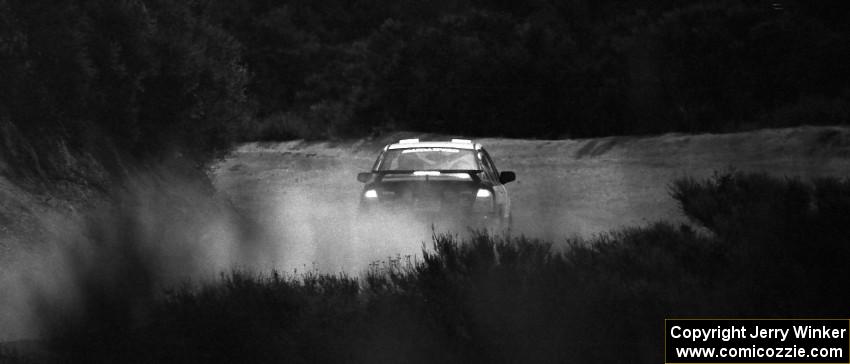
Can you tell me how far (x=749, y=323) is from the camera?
7.30 meters

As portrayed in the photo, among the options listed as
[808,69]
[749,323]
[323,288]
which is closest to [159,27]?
[323,288]

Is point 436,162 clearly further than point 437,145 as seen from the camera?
Yes

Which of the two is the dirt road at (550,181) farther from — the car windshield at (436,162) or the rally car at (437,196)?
the car windshield at (436,162)

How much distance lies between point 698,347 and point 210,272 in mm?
7350

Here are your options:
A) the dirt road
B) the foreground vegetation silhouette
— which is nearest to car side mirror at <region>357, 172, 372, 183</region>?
the dirt road

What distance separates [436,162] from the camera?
16000 mm

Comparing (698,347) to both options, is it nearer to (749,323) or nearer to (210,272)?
(749,323)

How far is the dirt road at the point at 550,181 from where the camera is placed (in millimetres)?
16375

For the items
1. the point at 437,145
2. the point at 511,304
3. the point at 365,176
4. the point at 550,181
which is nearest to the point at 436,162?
the point at 437,145

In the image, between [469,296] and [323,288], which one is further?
[323,288]

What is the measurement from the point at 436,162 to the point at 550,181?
1370 centimetres

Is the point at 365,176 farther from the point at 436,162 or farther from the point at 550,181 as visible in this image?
the point at 550,181

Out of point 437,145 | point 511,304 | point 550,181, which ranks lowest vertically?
point 550,181

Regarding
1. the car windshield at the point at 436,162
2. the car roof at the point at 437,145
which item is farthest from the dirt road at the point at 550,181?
the car roof at the point at 437,145
